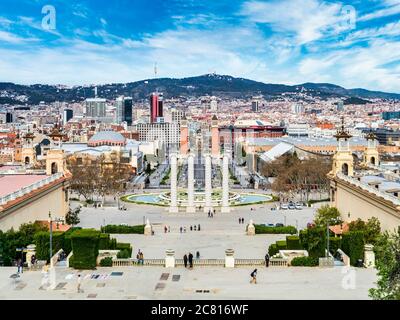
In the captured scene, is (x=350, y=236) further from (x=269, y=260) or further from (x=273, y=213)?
(x=273, y=213)

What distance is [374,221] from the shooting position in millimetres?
31172

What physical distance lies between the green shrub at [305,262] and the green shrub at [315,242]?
0.42 meters

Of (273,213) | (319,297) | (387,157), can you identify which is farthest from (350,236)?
(387,157)

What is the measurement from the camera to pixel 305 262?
2378 centimetres

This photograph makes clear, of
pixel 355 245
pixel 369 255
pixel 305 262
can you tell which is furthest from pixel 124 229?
pixel 369 255

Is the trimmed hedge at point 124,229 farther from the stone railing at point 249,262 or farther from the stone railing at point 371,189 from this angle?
the stone railing at point 249,262

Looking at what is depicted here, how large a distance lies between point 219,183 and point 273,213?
22784 mm

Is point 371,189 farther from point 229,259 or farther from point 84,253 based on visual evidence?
point 84,253

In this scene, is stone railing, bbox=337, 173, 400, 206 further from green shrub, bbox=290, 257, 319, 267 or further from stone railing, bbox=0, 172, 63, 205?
stone railing, bbox=0, 172, 63, 205

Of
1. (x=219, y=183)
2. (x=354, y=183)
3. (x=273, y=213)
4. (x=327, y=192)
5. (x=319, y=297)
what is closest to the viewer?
(x=319, y=297)

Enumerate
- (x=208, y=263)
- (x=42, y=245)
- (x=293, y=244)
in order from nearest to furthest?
(x=208, y=263) < (x=42, y=245) < (x=293, y=244)

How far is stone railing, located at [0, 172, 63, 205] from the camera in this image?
2975 cm

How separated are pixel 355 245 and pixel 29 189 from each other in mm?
17415

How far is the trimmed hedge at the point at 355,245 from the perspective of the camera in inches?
1048
